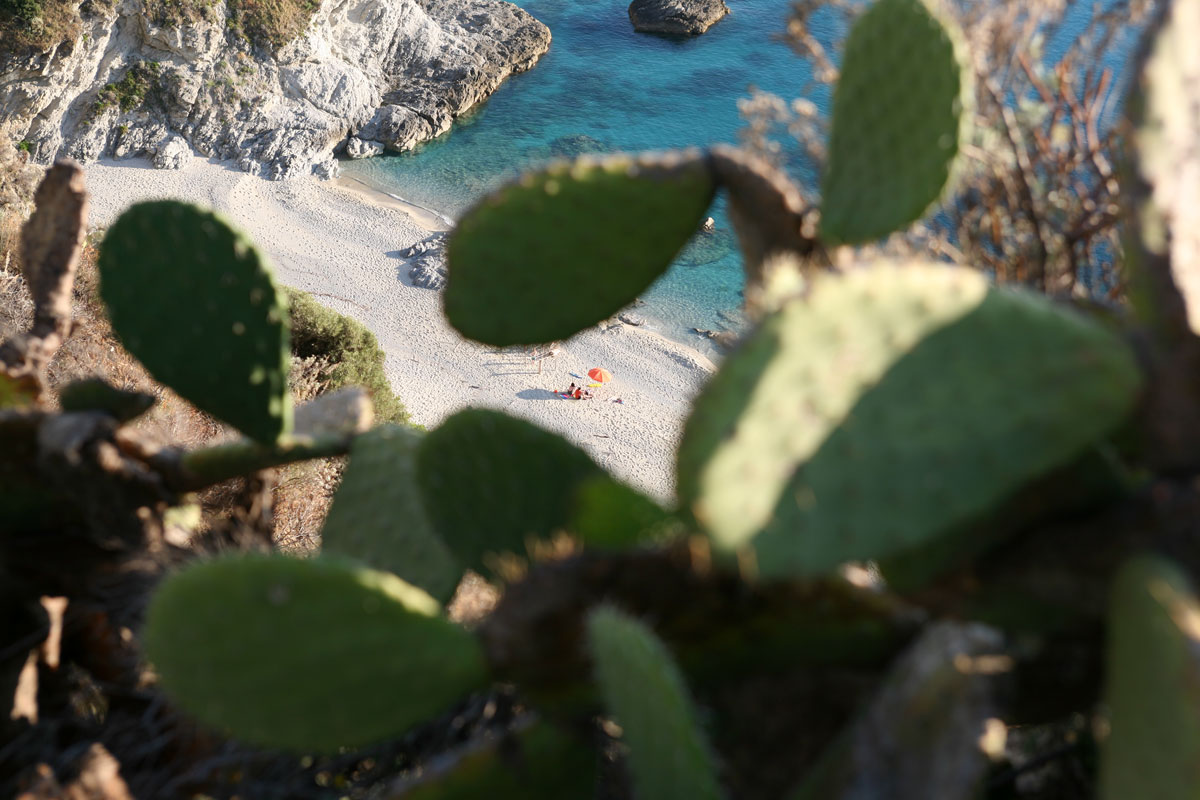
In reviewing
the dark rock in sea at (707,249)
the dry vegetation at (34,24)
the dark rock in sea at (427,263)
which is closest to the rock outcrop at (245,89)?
the dry vegetation at (34,24)

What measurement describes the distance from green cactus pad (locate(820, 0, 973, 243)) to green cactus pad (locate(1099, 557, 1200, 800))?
0.63 m

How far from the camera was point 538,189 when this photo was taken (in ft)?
4.31

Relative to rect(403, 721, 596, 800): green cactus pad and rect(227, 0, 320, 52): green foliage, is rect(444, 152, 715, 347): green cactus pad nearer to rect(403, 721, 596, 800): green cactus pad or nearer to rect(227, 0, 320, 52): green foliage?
rect(403, 721, 596, 800): green cactus pad

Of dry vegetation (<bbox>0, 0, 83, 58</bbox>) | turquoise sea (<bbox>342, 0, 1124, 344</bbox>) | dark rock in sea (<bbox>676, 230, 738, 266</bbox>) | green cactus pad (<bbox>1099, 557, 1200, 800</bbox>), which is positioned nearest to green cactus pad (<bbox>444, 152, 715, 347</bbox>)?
green cactus pad (<bbox>1099, 557, 1200, 800</bbox>)

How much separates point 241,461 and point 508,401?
38.0ft

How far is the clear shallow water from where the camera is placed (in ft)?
54.2

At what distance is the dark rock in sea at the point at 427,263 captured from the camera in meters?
15.7

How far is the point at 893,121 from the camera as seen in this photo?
4.37 feet

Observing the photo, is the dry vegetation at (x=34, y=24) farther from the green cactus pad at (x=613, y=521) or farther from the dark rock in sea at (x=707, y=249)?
the green cactus pad at (x=613, y=521)

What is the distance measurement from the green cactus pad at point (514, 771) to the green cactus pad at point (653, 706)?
231 millimetres

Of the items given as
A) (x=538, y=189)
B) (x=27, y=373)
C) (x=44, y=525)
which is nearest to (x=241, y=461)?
(x=44, y=525)

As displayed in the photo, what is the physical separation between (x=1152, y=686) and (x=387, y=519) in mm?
1183

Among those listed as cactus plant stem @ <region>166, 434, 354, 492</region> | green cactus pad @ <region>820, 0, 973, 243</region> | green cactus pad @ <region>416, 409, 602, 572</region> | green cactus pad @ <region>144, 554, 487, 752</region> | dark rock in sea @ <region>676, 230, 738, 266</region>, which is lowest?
dark rock in sea @ <region>676, 230, 738, 266</region>

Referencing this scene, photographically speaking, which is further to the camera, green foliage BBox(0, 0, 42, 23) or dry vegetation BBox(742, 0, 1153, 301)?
green foliage BBox(0, 0, 42, 23)
